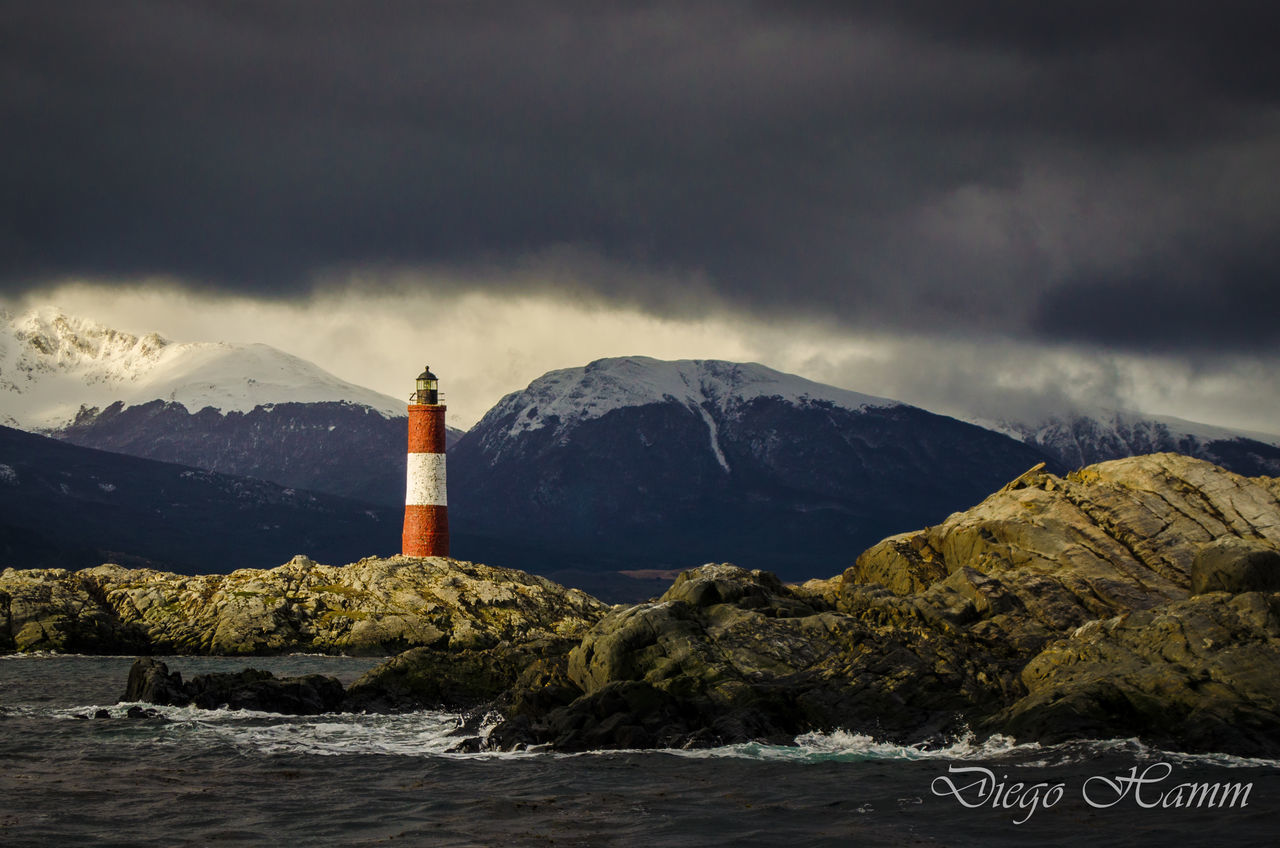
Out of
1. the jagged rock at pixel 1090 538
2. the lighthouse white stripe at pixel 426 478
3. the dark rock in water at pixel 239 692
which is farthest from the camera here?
the lighthouse white stripe at pixel 426 478

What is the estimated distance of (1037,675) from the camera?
162 ft

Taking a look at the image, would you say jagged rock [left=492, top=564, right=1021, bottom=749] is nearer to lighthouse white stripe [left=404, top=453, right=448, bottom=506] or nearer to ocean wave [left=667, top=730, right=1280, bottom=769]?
ocean wave [left=667, top=730, right=1280, bottom=769]

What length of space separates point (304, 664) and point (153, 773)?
5278cm

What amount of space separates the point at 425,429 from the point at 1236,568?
72.2 metres

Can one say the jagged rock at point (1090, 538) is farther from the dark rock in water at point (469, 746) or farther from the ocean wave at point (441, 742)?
the dark rock in water at point (469, 746)

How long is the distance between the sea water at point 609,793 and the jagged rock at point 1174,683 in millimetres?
1423

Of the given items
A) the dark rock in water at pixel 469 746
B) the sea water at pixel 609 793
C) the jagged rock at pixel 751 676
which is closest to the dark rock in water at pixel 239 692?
the sea water at pixel 609 793

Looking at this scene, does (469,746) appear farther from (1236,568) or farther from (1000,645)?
(1236,568)

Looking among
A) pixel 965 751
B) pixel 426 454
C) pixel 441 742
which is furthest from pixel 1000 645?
pixel 426 454

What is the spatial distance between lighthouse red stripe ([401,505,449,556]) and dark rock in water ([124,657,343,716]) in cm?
5256

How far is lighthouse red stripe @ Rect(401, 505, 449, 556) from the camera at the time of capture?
115 metres

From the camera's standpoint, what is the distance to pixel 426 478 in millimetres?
111312

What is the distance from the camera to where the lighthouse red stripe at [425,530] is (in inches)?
4530

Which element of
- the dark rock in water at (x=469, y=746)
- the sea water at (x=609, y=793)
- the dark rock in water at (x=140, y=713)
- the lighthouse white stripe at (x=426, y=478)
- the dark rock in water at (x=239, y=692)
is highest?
the lighthouse white stripe at (x=426, y=478)
